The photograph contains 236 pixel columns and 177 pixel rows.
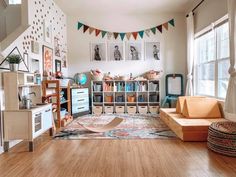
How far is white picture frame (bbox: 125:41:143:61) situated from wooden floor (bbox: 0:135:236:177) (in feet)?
11.6

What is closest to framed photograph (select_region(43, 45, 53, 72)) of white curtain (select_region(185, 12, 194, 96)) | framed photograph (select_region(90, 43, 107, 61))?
framed photograph (select_region(90, 43, 107, 61))

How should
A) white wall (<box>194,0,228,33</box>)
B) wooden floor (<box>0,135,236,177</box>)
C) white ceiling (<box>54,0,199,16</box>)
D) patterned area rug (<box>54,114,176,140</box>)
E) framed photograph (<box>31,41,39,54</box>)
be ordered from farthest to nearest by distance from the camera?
white ceiling (<box>54,0,199,16</box>) → framed photograph (<box>31,41,39,54</box>) → white wall (<box>194,0,228,33</box>) → patterned area rug (<box>54,114,176,140</box>) → wooden floor (<box>0,135,236,177</box>)

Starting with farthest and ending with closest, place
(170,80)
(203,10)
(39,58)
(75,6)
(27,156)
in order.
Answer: (170,80), (75,6), (203,10), (39,58), (27,156)

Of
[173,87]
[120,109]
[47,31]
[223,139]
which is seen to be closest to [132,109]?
[120,109]

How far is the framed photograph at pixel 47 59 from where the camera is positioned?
15.5 ft

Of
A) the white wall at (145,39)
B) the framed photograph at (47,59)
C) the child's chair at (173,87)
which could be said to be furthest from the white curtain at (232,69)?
the framed photograph at (47,59)

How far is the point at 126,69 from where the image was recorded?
6.47 meters

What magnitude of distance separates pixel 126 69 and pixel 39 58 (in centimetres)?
280

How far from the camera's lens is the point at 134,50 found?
6.42 meters

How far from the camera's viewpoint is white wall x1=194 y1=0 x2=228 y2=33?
397cm

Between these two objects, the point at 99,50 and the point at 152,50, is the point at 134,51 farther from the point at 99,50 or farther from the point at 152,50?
the point at 99,50

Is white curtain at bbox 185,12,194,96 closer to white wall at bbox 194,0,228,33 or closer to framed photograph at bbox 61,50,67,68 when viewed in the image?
white wall at bbox 194,0,228,33

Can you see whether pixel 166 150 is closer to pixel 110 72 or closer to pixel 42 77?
pixel 42 77

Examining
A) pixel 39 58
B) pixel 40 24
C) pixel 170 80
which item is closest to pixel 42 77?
pixel 39 58
